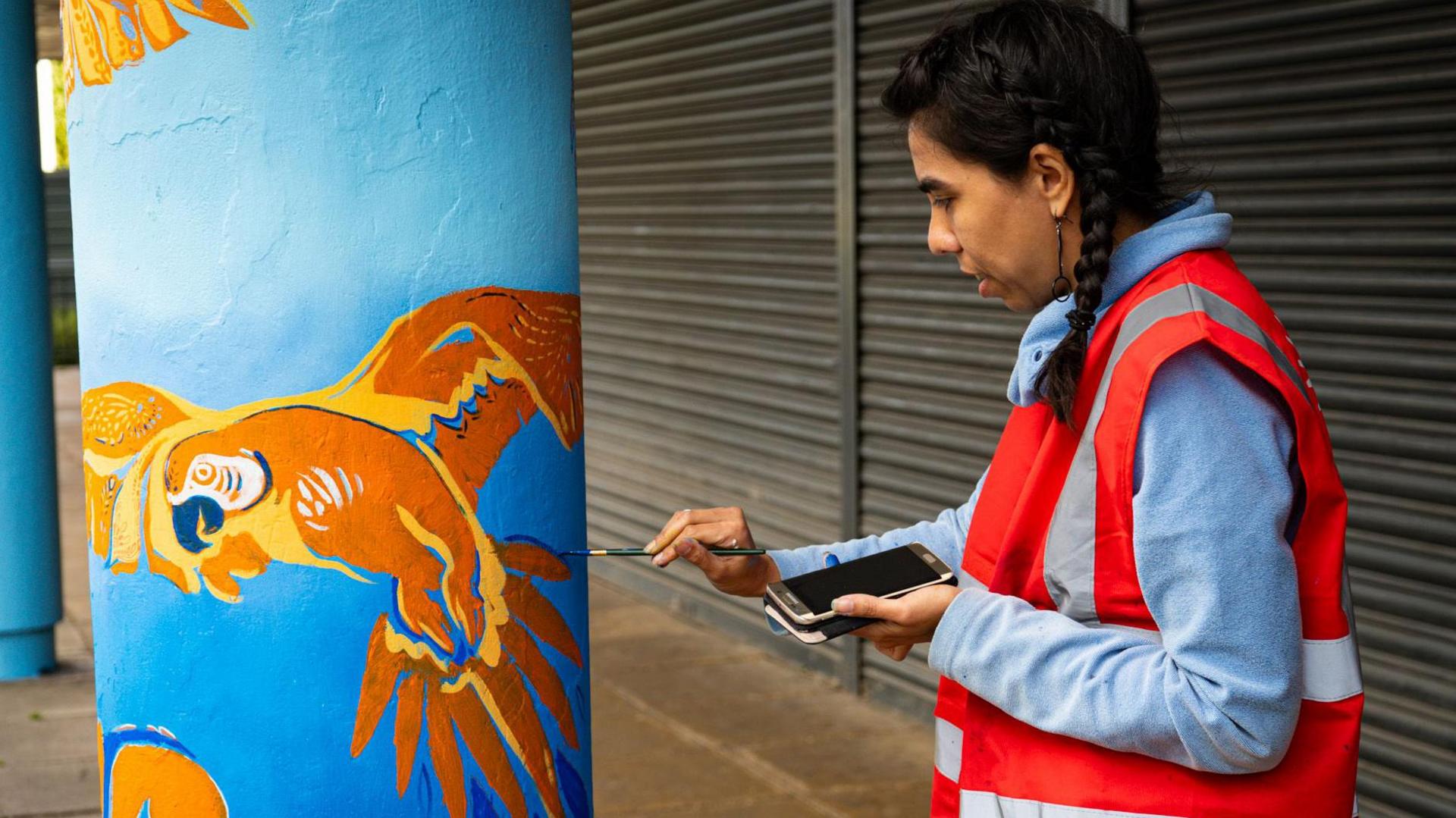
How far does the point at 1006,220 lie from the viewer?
5.78 feet

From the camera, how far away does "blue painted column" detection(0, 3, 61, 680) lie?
20.1ft

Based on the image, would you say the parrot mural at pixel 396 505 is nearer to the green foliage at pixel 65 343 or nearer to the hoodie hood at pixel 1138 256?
the hoodie hood at pixel 1138 256

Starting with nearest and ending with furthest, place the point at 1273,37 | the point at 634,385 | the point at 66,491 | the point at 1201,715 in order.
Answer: the point at 1201,715 < the point at 1273,37 < the point at 634,385 < the point at 66,491

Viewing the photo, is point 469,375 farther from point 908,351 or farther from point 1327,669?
point 908,351

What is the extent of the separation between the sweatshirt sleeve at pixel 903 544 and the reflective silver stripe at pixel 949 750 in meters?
0.35

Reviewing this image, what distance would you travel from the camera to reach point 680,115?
6.69m

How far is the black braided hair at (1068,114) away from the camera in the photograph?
5.60 ft

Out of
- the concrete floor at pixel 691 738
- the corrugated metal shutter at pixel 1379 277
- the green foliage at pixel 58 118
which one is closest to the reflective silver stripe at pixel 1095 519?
the corrugated metal shutter at pixel 1379 277

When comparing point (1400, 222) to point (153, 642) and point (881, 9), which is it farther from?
point (153, 642)

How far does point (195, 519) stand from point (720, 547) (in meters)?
0.79

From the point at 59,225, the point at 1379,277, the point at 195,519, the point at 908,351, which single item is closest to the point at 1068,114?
the point at 195,519

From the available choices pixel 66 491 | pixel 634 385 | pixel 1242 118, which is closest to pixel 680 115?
pixel 634 385

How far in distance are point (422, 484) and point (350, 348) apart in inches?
8.6

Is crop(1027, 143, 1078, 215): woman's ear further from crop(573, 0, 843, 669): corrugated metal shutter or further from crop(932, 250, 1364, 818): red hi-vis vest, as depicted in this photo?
crop(573, 0, 843, 669): corrugated metal shutter
